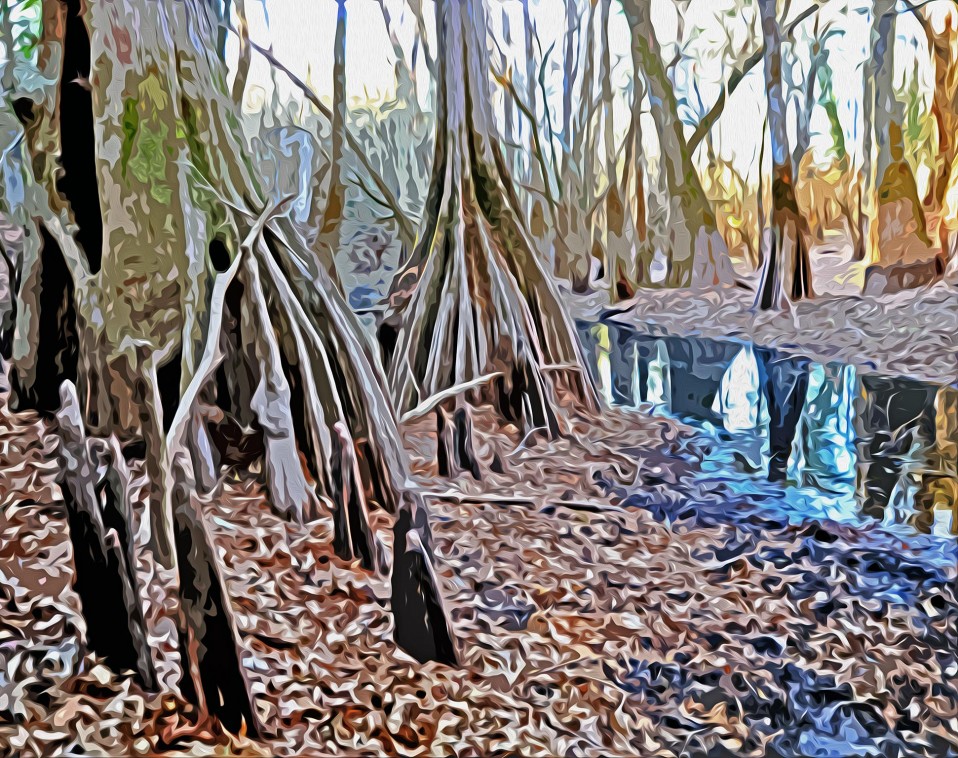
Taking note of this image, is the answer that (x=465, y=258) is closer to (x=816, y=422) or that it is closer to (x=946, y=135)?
(x=816, y=422)

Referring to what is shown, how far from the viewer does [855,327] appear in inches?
586

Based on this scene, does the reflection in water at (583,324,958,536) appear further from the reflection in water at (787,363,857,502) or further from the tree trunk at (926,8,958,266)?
the tree trunk at (926,8,958,266)

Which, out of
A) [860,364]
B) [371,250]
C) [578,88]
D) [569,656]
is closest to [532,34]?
[578,88]

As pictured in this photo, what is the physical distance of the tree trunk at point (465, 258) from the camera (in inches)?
264

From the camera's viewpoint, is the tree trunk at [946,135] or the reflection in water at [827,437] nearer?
the reflection in water at [827,437]

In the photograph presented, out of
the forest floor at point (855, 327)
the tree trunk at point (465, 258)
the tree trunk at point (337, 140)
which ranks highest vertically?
the tree trunk at point (337, 140)

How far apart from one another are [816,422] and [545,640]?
20.7ft

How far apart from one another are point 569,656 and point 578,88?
54.4ft

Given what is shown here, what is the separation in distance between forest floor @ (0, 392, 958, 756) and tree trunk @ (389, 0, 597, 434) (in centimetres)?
125

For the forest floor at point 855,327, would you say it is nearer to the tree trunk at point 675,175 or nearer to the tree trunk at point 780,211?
the tree trunk at point 780,211

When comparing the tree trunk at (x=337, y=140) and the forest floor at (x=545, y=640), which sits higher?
the tree trunk at (x=337, y=140)

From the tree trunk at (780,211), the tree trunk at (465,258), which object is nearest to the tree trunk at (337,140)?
the tree trunk at (465,258)

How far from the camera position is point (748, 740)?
3953 mm

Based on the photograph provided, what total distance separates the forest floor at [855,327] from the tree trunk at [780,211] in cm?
70
